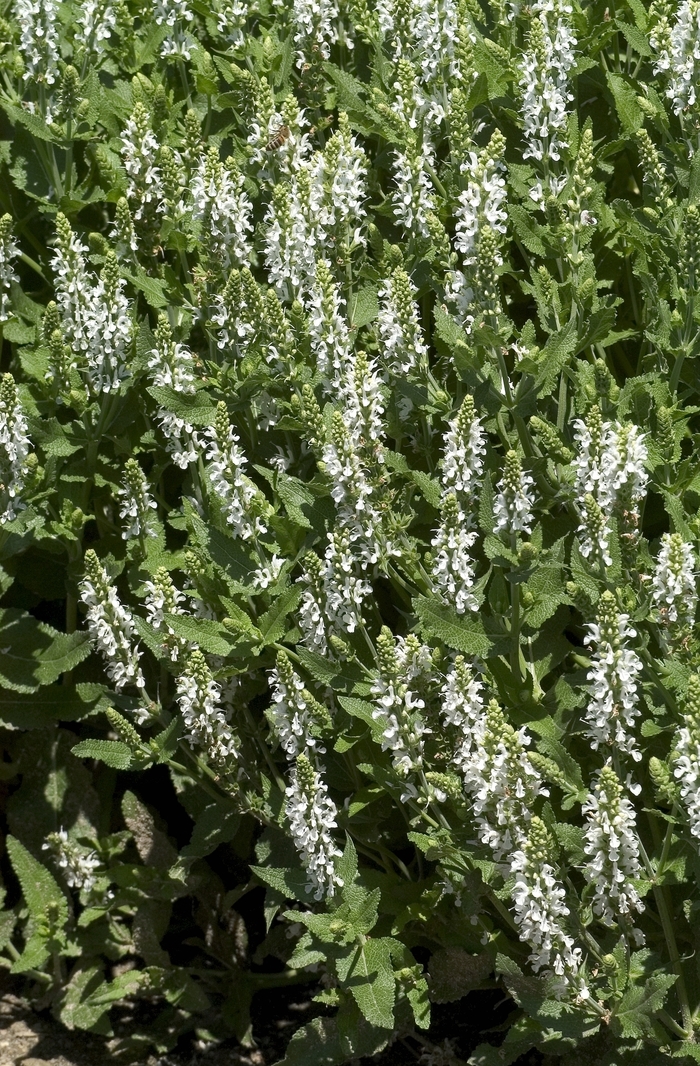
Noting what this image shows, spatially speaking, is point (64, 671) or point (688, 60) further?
point (64, 671)

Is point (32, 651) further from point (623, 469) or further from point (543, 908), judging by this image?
point (623, 469)

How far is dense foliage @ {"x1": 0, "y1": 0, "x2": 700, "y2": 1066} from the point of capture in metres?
3.12

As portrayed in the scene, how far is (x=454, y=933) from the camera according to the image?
3.54 m

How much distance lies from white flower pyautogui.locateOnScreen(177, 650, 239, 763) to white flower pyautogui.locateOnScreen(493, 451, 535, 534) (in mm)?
862

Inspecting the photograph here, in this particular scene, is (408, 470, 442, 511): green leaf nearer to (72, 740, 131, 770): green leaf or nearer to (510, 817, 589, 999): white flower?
(510, 817, 589, 999): white flower

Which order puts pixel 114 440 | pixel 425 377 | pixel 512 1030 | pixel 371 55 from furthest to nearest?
pixel 371 55
pixel 114 440
pixel 425 377
pixel 512 1030

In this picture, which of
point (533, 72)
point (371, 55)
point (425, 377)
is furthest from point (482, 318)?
point (371, 55)

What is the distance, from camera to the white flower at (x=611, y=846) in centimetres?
284

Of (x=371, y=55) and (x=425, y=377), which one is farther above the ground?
(x=371, y=55)

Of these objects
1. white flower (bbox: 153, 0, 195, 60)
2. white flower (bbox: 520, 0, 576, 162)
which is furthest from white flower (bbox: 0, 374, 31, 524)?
white flower (bbox: 520, 0, 576, 162)

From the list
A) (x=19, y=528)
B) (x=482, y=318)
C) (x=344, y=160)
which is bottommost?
(x=19, y=528)

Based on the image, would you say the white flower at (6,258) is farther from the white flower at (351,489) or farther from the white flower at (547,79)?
the white flower at (547,79)

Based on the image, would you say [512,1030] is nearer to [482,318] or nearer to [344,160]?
[482,318]

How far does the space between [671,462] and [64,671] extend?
6.29ft
